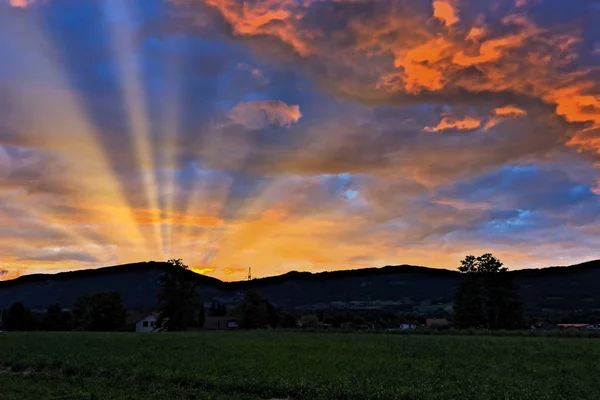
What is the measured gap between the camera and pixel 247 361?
126 feet

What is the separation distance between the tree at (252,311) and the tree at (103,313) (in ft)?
92.9

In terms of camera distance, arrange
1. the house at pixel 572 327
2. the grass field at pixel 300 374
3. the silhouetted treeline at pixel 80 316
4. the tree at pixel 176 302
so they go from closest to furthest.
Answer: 1. the grass field at pixel 300 374
2. the house at pixel 572 327
3. the silhouetted treeline at pixel 80 316
4. the tree at pixel 176 302

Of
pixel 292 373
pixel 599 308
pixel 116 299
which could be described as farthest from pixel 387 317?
pixel 292 373

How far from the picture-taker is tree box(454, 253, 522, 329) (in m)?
103

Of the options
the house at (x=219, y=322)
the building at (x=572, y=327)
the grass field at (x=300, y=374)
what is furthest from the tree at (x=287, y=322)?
the grass field at (x=300, y=374)

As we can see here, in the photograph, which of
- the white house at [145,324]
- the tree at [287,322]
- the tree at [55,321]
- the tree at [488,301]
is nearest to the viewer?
the tree at [488,301]

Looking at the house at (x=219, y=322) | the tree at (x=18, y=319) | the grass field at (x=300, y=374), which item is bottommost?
the grass field at (x=300, y=374)

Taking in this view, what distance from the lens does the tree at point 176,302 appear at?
12650 cm

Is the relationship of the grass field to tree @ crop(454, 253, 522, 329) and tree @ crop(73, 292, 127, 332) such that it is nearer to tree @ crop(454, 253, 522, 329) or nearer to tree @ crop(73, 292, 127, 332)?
tree @ crop(454, 253, 522, 329)

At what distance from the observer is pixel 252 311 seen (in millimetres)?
130750

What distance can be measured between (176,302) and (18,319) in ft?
160

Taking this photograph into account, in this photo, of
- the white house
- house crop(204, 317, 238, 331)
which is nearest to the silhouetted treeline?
the white house

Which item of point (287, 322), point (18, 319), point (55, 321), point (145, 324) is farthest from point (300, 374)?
point (145, 324)

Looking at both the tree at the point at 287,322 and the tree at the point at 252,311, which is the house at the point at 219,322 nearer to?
the tree at the point at 287,322
